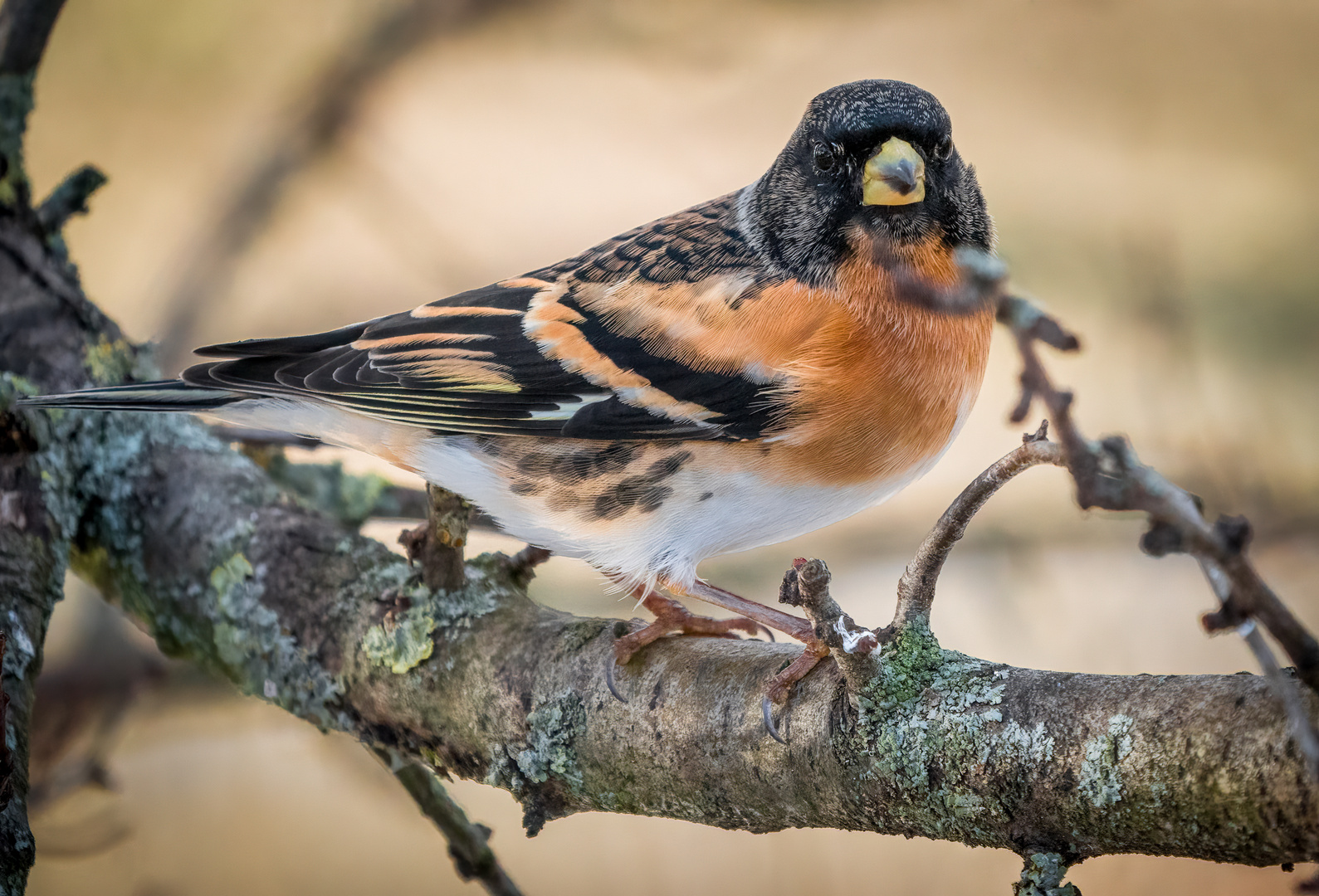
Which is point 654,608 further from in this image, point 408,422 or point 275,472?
point 275,472

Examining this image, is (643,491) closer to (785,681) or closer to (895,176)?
(785,681)

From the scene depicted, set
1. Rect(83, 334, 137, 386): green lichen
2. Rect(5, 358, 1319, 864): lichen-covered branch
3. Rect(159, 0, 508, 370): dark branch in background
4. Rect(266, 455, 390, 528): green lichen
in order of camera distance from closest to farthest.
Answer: Rect(5, 358, 1319, 864): lichen-covered branch → Rect(83, 334, 137, 386): green lichen → Rect(266, 455, 390, 528): green lichen → Rect(159, 0, 508, 370): dark branch in background

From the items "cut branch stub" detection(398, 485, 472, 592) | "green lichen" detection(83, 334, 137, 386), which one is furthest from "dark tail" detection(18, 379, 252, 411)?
"cut branch stub" detection(398, 485, 472, 592)

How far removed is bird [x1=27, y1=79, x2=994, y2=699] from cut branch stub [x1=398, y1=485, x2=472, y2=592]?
0.52 ft

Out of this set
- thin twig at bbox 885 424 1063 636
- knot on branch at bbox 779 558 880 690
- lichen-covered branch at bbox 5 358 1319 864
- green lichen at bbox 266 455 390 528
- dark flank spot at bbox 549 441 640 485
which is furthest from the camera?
green lichen at bbox 266 455 390 528

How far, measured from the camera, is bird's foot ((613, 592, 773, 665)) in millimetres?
1987

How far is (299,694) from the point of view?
2.26 m

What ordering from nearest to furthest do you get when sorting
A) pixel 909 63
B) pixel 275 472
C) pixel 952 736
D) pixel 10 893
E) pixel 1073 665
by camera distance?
pixel 952 736 < pixel 10 893 < pixel 275 472 < pixel 1073 665 < pixel 909 63

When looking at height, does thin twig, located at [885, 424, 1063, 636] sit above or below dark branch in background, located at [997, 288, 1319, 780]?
above

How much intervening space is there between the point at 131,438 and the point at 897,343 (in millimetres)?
1899

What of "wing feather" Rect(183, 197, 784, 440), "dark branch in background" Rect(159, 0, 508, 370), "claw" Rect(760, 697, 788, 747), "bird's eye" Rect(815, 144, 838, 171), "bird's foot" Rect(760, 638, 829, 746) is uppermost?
"dark branch in background" Rect(159, 0, 508, 370)

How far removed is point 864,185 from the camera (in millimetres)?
2240

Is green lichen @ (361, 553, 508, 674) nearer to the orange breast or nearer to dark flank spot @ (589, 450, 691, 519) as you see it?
dark flank spot @ (589, 450, 691, 519)

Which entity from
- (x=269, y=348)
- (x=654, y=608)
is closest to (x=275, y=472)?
(x=269, y=348)
